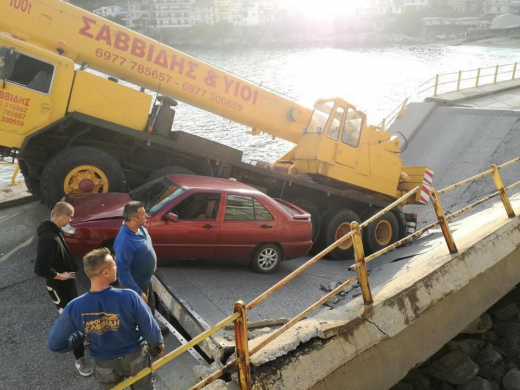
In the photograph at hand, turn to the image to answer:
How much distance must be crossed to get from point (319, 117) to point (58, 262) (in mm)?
6575

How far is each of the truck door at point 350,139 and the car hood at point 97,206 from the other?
4541 millimetres

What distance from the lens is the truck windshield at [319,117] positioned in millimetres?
9773

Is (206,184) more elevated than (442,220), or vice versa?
(442,220)

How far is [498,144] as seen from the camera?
13141 millimetres

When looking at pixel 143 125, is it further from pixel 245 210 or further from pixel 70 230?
pixel 70 230

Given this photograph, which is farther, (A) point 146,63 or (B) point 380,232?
(B) point 380,232

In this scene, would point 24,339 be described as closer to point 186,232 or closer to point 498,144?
point 186,232

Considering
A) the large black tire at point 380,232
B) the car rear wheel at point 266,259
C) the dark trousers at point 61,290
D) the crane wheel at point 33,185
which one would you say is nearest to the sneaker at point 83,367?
the dark trousers at point 61,290

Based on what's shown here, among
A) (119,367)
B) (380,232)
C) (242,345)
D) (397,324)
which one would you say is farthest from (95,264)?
(380,232)

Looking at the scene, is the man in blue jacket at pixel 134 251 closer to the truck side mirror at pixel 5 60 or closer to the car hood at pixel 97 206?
the car hood at pixel 97 206

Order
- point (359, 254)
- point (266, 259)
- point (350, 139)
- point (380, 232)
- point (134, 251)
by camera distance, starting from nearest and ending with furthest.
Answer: point (359, 254) < point (134, 251) < point (266, 259) < point (350, 139) < point (380, 232)

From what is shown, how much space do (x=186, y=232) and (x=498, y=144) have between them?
10206 mm

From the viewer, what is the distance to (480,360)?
5.93 m

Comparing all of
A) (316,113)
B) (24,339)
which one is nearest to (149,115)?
(316,113)
